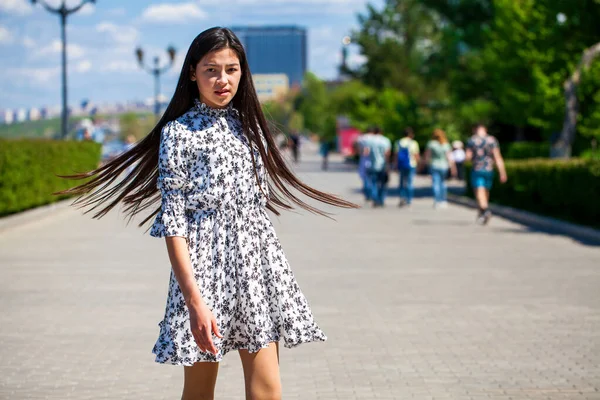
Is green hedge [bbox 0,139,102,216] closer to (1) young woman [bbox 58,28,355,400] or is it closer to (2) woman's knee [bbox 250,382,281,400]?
(1) young woman [bbox 58,28,355,400]

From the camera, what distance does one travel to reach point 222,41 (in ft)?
13.8

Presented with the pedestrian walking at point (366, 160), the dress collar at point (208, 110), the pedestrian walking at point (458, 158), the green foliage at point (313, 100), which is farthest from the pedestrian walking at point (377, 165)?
the green foliage at point (313, 100)

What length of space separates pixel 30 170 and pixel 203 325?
20.3 m

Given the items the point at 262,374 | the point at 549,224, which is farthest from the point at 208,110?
the point at 549,224

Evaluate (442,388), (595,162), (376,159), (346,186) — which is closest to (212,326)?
(442,388)

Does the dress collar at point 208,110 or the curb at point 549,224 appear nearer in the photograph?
the dress collar at point 208,110

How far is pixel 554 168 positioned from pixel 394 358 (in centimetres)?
1451

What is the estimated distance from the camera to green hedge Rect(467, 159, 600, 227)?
19078 mm

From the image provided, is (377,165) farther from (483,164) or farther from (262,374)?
(262,374)

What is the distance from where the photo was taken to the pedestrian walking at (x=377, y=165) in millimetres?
26859

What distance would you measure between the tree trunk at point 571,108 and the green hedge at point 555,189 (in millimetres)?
2558

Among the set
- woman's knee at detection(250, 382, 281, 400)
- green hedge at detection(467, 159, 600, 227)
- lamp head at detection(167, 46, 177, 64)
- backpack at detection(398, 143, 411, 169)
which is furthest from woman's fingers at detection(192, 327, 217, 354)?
lamp head at detection(167, 46, 177, 64)

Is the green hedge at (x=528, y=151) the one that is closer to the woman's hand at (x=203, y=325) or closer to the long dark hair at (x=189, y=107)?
the long dark hair at (x=189, y=107)

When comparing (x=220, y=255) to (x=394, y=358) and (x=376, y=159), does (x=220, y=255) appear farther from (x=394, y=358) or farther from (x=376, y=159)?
(x=376, y=159)
